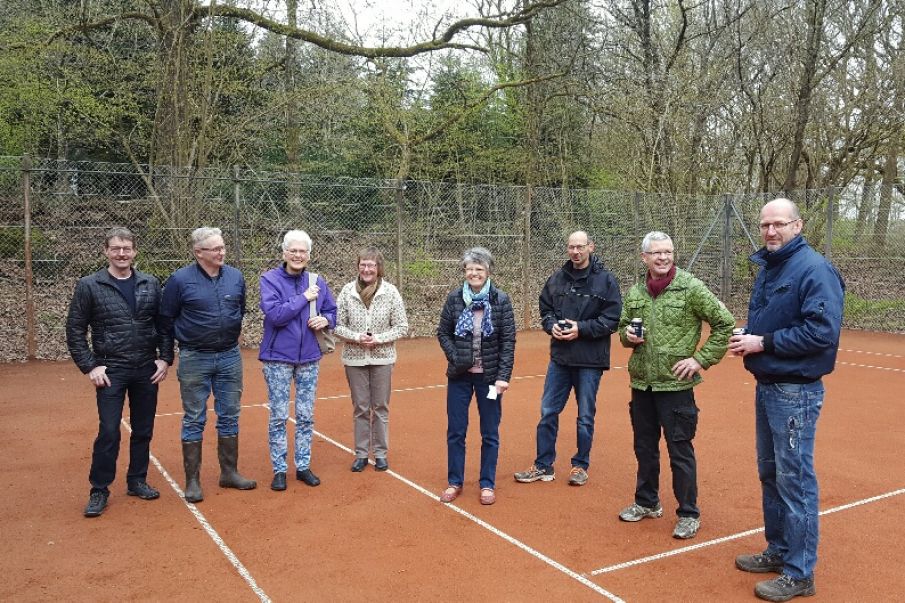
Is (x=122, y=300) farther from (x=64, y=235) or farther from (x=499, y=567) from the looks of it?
(x=64, y=235)

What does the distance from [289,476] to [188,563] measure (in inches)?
62.8

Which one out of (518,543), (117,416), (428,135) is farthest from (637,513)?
(428,135)

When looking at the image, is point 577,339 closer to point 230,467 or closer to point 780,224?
point 780,224

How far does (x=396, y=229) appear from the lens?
12.9 m

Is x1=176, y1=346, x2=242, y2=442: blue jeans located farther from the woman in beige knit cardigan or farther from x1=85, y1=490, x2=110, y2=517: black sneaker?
the woman in beige knit cardigan

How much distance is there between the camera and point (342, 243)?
13383 mm

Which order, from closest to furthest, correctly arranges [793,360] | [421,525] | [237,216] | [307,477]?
[793,360], [421,525], [307,477], [237,216]

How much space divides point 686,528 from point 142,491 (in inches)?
141

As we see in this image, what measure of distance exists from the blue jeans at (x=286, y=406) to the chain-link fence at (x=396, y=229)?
→ 5719 millimetres

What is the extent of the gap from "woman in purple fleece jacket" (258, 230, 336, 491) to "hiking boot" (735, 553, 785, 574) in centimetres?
292

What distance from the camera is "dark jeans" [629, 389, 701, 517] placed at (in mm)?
4441

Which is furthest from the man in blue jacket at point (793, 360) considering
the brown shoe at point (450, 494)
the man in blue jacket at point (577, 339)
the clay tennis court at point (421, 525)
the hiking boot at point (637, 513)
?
the brown shoe at point (450, 494)

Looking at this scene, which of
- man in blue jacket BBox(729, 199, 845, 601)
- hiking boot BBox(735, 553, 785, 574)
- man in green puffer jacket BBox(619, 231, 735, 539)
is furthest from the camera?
man in green puffer jacket BBox(619, 231, 735, 539)

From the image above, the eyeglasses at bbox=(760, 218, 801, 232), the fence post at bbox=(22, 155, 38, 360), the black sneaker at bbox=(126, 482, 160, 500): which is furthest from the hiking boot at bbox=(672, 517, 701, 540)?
the fence post at bbox=(22, 155, 38, 360)
